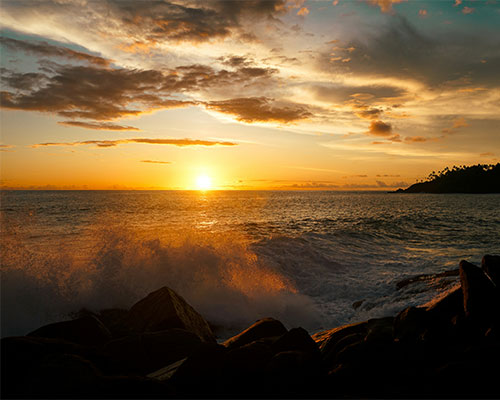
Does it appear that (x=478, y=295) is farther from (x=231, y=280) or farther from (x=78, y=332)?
(x=231, y=280)

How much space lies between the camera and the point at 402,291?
10.6 meters

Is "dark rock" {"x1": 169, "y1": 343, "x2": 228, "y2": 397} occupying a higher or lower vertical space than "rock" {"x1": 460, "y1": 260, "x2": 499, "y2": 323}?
lower

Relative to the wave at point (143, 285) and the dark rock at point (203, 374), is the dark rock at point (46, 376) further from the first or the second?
the wave at point (143, 285)

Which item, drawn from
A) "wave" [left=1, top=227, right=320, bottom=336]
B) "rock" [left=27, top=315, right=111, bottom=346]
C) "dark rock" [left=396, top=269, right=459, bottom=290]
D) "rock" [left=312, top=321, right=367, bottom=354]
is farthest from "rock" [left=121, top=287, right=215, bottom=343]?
"dark rock" [left=396, top=269, right=459, bottom=290]

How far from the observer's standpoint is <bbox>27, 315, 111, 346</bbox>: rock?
5.59 meters

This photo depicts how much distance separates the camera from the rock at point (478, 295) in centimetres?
516

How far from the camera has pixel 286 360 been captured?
4066mm

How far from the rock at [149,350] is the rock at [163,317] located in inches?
36.4

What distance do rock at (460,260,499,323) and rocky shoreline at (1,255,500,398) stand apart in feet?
0.06

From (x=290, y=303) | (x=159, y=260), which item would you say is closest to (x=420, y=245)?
(x=290, y=303)

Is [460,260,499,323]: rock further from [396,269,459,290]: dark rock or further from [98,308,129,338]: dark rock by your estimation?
[98,308,129,338]: dark rock

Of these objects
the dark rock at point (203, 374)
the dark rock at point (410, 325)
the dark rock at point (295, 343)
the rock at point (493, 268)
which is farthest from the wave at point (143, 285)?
the dark rock at point (203, 374)

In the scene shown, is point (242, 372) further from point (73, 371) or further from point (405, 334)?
point (405, 334)

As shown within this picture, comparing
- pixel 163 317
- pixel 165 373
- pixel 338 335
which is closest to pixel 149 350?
pixel 165 373
